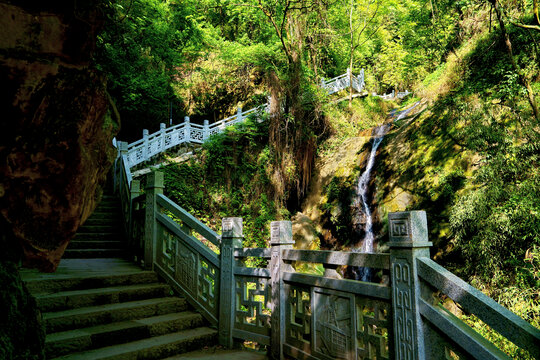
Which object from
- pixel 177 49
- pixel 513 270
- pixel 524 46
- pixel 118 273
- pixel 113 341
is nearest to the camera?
pixel 113 341

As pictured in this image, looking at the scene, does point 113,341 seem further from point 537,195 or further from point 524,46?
point 524,46

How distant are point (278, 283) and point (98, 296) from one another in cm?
261

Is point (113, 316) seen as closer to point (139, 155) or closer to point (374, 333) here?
point (374, 333)

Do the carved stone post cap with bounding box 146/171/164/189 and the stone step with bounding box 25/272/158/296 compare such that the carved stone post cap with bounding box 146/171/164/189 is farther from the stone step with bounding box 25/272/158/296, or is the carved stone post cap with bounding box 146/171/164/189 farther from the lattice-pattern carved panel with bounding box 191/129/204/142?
the lattice-pattern carved panel with bounding box 191/129/204/142

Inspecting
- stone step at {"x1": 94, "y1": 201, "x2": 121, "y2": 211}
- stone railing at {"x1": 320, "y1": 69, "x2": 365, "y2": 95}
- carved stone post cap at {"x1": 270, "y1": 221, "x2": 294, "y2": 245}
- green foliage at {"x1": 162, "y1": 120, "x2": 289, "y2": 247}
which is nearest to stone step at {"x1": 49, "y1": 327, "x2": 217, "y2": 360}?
carved stone post cap at {"x1": 270, "y1": 221, "x2": 294, "y2": 245}

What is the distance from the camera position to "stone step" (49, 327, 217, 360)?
12.0 feet

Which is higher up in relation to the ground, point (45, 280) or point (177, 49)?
point (177, 49)

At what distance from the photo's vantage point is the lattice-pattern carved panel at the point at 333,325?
323 cm

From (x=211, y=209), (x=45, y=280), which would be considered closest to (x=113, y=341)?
(x=45, y=280)

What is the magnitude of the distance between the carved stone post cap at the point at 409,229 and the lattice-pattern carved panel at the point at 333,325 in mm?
842

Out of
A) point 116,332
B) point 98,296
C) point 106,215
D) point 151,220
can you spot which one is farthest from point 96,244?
point 116,332

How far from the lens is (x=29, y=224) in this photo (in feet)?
8.18

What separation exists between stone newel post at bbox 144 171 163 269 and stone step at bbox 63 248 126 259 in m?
1.76

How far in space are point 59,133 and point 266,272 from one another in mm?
2893
